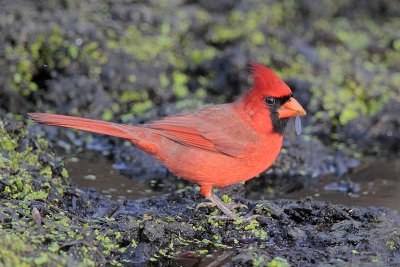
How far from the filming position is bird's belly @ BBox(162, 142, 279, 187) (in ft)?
16.0

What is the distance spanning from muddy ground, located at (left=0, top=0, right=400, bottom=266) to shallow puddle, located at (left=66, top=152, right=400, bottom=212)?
0.28ft

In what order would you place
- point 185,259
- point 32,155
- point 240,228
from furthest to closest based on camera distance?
point 32,155, point 240,228, point 185,259

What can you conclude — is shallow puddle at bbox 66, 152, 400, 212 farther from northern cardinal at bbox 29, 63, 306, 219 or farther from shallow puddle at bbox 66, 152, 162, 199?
northern cardinal at bbox 29, 63, 306, 219

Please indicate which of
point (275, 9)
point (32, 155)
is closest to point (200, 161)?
point (32, 155)

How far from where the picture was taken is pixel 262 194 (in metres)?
6.23

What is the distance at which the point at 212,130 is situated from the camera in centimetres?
504

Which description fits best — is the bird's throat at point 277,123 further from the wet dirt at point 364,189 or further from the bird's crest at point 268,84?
the wet dirt at point 364,189

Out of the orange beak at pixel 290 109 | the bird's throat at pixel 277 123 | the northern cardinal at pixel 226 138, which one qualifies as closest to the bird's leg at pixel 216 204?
the northern cardinal at pixel 226 138

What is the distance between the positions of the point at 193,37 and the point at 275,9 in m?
1.28

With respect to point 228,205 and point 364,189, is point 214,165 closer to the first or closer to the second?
point 228,205

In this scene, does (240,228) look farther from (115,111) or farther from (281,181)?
(115,111)

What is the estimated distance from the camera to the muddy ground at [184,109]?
14.4 feet

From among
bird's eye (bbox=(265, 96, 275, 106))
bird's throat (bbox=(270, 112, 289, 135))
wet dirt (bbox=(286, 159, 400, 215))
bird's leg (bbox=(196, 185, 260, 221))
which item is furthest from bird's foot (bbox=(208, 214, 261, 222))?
wet dirt (bbox=(286, 159, 400, 215))

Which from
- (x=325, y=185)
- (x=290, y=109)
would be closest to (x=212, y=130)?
(x=290, y=109)
